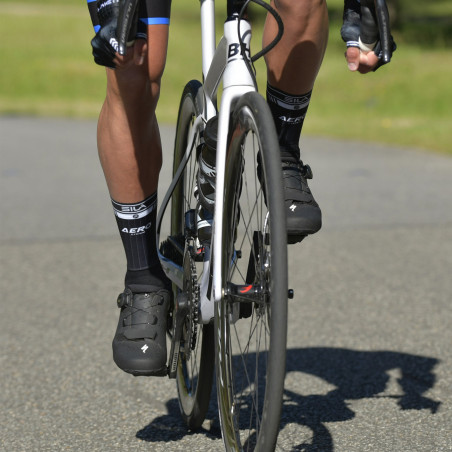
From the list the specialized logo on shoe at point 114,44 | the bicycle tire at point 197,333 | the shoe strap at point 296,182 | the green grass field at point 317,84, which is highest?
the specialized logo on shoe at point 114,44

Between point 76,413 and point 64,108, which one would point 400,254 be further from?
point 64,108

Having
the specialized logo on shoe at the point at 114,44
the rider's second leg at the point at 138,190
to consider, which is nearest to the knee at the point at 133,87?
the rider's second leg at the point at 138,190

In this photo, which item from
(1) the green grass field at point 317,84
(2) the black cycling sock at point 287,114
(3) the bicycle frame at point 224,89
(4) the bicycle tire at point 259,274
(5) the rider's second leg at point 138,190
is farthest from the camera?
(1) the green grass field at point 317,84

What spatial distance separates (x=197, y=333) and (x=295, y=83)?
797 millimetres

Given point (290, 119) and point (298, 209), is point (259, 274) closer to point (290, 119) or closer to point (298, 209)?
point (298, 209)

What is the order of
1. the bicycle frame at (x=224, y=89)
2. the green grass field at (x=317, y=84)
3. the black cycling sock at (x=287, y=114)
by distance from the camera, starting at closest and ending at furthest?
the bicycle frame at (x=224, y=89) < the black cycling sock at (x=287, y=114) < the green grass field at (x=317, y=84)

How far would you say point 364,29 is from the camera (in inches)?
93.5

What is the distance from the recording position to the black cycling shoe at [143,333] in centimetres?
273

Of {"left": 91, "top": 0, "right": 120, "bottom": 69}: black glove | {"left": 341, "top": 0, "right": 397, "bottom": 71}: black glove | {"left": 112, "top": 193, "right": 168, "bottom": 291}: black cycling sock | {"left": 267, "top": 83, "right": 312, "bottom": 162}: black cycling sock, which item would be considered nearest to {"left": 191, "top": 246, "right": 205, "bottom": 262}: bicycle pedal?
{"left": 112, "top": 193, "right": 168, "bottom": 291}: black cycling sock

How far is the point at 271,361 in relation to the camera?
2.04m

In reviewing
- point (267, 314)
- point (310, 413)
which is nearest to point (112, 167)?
point (267, 314)

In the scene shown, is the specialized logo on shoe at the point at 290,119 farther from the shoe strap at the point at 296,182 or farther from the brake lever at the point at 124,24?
the brake lever at the point at 124,24

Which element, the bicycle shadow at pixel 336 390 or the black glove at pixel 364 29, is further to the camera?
the bicycle shadow at pixel 336 390

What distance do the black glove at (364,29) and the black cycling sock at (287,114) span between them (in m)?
0.40
